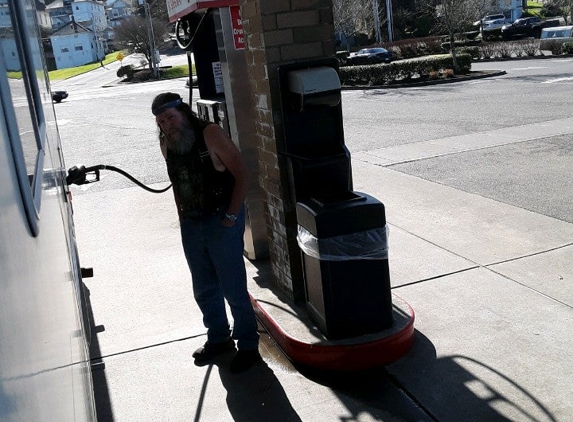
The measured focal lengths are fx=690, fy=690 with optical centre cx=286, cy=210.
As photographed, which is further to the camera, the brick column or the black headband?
the brick column

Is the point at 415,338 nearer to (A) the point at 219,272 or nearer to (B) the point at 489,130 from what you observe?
(A) the point at 219,272

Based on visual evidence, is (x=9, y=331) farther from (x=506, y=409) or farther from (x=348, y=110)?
(x=348, y=110)

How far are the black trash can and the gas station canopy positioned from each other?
2.24 m

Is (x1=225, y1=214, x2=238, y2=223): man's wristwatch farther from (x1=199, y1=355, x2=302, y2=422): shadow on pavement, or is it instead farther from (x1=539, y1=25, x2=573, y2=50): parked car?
(x1=539, y1=25, x2=573, y2=50): parked car

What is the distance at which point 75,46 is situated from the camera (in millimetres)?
109062

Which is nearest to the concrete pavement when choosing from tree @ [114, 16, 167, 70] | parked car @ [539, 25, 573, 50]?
parked car @ [539, 25, 573, 50]

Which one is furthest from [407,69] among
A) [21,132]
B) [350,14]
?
[21,132]

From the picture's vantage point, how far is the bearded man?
4.21m

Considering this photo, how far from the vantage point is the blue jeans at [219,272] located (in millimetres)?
4328

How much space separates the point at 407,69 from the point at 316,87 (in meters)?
25.1

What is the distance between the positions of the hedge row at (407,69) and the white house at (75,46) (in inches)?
3376

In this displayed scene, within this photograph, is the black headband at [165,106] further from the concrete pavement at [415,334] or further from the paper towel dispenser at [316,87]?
the concrete pavement at [415,334]

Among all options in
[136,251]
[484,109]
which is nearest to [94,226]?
[136,251]

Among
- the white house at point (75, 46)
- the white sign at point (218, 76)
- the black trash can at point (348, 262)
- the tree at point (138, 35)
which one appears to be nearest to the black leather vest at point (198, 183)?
the black trash can at point (348, 262)
